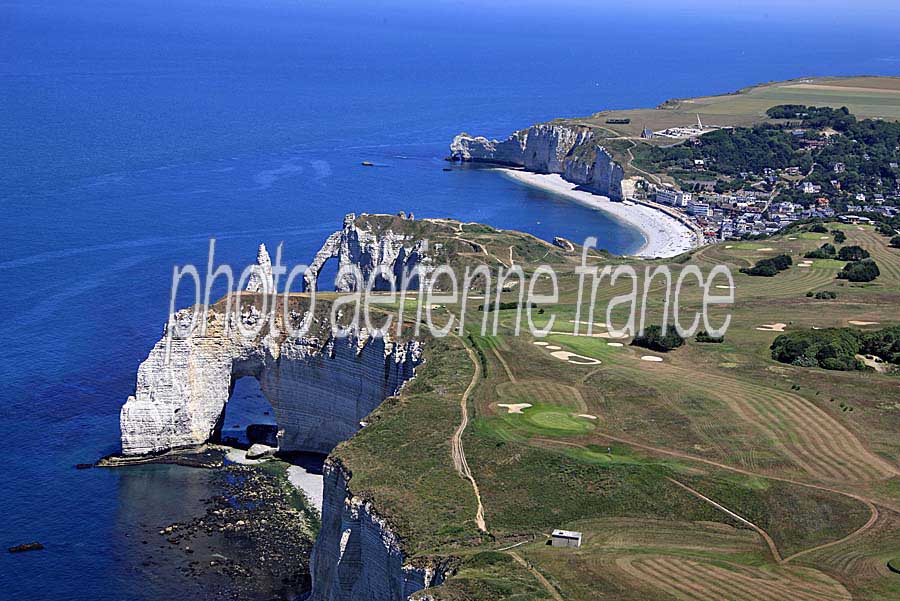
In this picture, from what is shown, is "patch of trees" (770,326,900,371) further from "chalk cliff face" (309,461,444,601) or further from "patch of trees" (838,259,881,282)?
"chalk cliff face" (309,461,444,601)

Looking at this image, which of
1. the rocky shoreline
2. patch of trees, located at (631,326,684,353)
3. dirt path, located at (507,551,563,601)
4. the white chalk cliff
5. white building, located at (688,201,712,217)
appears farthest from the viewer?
white building, located at (688,201,712,217)

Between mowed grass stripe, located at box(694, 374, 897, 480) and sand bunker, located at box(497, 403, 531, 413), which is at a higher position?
mowed grass stripe, located at box(694, 374, 897, 480)

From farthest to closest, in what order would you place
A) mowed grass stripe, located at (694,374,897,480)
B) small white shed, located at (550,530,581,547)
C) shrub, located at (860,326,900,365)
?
shrub, located at (860,326,900,365) < mowed grass stripe, located at (694,374,897,480) < small white shed, located at (550,530,581,547)

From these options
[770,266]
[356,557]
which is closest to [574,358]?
[356,557]

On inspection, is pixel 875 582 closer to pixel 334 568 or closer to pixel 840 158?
pixel 334 568

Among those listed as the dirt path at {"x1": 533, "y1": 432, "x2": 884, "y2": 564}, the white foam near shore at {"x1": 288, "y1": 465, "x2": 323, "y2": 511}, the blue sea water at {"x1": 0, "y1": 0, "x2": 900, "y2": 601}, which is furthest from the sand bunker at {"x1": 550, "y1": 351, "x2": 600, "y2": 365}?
the blue sea water at {"x1": 0, "y1": 0, "x2": 900, "y2": 601}

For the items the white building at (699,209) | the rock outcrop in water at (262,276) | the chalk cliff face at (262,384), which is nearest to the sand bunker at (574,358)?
the chalk cliff face at (262,384)

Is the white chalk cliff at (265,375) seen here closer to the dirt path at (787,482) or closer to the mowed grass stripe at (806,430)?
the dirt path at (787,482)

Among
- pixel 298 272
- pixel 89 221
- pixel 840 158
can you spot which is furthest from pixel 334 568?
pixel 840 158
